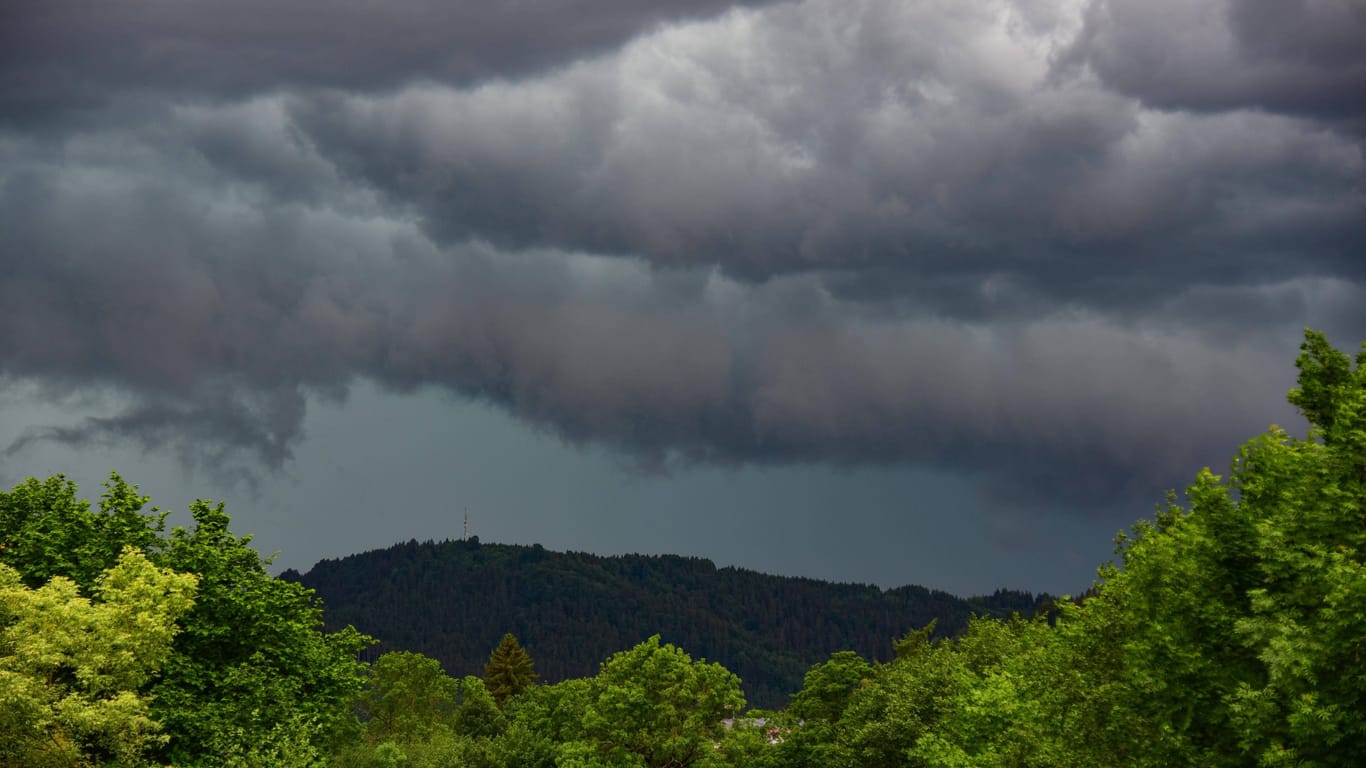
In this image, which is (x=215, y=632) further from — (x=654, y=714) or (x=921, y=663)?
(x=921, y=663)

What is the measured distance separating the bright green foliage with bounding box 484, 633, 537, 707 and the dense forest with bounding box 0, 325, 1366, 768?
282ft

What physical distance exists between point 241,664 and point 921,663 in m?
58.6

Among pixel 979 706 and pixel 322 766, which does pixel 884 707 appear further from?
pixel 322 766

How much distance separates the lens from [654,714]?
9606 centimetres

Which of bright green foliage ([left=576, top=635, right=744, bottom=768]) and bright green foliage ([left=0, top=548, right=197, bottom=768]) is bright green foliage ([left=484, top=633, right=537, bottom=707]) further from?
bright green foliage ([left=0, top=548, right=197, bottom=768])

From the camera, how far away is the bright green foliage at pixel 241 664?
57.3 m

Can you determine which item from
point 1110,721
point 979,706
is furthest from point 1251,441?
point 979,706

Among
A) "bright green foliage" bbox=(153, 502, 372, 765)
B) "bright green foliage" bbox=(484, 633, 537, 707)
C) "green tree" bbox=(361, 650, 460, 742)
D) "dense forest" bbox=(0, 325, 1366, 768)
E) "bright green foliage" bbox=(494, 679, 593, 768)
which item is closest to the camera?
"dense forest" bbox=(0, 325, 1366, 768)

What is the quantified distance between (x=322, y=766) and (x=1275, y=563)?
44407 millimetres

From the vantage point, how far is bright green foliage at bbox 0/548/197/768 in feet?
156

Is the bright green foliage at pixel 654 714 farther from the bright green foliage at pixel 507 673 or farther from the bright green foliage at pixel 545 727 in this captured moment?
the bright green foliage at pixel 507 673

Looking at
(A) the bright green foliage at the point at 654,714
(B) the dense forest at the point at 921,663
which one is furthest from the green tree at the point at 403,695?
(A) the bright green foliage at the point at 654,714

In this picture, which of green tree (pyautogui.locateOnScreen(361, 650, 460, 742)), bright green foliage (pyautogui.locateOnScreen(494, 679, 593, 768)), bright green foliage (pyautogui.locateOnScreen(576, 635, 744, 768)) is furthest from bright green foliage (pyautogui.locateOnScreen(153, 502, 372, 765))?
green tree (pyautogui.locateOnScreen(361, 650, 460, 742))

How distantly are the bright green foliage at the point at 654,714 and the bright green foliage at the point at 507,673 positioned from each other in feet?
290
